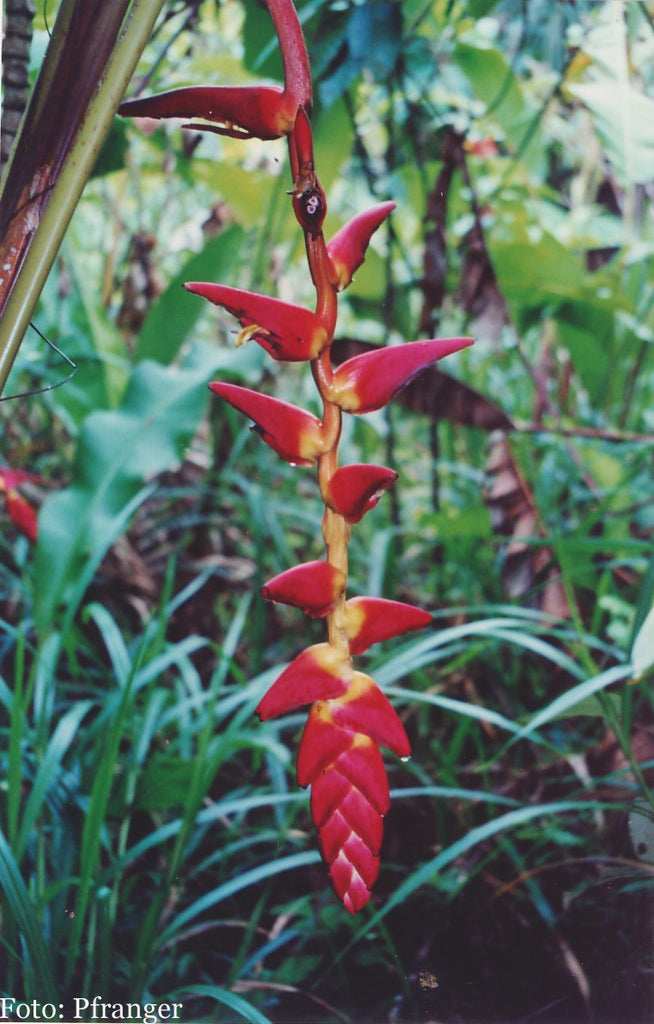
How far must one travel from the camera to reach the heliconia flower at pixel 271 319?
0.26m

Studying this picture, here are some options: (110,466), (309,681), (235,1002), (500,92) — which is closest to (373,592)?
(110,466)

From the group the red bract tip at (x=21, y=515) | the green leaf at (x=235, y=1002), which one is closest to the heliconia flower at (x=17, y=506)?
the red bract tip at (x=21, y=515)

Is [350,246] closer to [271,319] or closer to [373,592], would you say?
[271,319]

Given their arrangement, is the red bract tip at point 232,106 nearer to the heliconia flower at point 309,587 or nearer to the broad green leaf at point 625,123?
A: the heliconia flower at point 309,587

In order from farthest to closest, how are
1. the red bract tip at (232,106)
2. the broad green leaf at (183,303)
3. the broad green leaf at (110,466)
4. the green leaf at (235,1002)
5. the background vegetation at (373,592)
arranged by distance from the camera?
the broad green leaf at (183,303) < the broad green leaf at (110,466) < the background vegetation at (373,592) < the green leaf at (235,1002) < the red bract tip at (232,106)

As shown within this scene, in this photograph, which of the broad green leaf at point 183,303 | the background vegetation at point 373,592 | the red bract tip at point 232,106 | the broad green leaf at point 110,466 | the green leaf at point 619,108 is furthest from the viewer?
the broad green leaf at point 183,303

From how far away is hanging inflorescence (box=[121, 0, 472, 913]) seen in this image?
25cm

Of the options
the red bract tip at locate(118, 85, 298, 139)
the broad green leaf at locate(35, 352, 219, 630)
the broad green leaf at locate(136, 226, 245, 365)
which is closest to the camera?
the red bract tip at locate(118, 85, 298, 139)

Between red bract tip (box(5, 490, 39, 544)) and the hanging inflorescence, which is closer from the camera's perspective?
the hanging inflorescence

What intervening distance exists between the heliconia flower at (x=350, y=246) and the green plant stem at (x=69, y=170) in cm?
9

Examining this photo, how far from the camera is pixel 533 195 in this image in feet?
4.58

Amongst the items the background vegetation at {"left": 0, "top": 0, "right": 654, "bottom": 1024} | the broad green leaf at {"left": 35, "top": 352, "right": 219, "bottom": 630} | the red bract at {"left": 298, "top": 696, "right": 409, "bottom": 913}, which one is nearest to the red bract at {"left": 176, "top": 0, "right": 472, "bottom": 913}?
the red bract at {"left": 298, "top": 696, "right": 409, "bottom": 913}

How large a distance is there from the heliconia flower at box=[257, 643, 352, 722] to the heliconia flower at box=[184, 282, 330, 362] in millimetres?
108

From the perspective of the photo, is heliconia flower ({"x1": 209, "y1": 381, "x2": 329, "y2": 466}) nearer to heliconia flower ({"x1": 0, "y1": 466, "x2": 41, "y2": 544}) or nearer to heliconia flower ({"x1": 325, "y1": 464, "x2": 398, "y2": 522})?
heliconia flower ({"x1": 325, "y1": 464, "x2": 398, "y2": 522})
